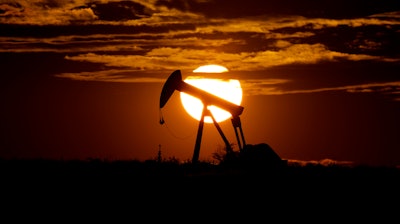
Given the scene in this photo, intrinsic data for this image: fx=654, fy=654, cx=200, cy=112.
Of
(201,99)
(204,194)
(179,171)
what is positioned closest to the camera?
(204,194)

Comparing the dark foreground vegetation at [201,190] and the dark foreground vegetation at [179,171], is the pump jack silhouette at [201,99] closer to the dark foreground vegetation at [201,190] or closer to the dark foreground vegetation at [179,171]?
A: the dark foreground vegetation at [179,171]

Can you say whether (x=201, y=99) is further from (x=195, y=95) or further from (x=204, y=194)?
(x=204, y=194)

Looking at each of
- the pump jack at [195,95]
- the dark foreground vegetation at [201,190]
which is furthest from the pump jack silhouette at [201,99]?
the dark foreground vegetation at [201,190]

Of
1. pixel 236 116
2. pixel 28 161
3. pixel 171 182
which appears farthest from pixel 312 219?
pixel 28 161

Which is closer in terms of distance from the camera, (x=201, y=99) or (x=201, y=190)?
(x=201, y=190)

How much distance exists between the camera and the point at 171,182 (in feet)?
54.7

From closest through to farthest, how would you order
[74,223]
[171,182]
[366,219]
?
[74,223], [366,219], [171,182]

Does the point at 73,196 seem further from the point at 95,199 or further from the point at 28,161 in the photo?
the point at 28,161

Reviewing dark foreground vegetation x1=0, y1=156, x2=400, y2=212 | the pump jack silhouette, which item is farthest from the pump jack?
dark foreground vegetation x1=0, y1=156, x2=400, y2=212

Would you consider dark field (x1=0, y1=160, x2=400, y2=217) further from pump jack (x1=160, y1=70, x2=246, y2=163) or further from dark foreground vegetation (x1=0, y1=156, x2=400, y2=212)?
pump jack (x1=160, y1=70, x2=246, y2=163)

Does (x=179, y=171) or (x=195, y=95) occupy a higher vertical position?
(x=195, y=95)

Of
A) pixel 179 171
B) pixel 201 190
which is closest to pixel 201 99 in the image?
pixel 179 171

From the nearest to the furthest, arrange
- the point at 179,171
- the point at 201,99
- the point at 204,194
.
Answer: the point at 204,194
the point at 179,171
the point at 201,99

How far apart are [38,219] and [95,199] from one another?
80.6 inches
